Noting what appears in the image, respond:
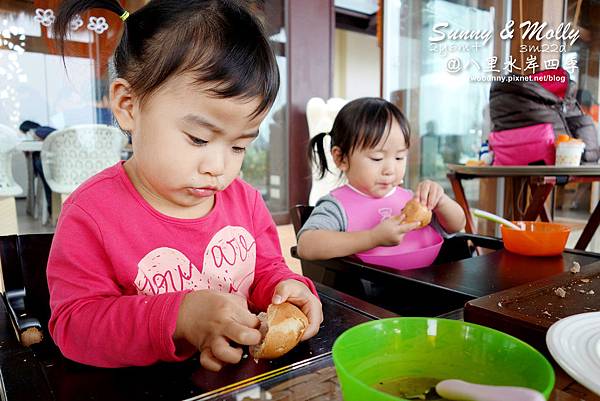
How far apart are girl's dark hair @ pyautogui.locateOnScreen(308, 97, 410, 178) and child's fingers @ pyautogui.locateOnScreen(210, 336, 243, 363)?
3.28 ft

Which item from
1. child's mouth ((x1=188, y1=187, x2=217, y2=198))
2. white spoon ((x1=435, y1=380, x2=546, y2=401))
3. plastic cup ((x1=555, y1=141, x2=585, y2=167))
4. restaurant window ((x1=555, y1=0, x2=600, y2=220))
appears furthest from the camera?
restaurant window ((x1=555, y1=0, x2=600, y2=220))

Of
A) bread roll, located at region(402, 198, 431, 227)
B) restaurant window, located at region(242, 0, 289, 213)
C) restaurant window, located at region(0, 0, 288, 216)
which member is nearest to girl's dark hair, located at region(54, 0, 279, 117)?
bread roll, located at region(402, 198, 431, 227)

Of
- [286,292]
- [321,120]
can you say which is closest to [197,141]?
[286,292]

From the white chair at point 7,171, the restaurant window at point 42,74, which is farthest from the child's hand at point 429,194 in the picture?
the white chair at point 7,171

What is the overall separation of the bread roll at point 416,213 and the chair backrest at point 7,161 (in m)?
3.32

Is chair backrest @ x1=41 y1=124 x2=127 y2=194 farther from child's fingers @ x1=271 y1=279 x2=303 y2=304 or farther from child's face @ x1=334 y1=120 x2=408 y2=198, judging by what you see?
child's fingers @ x1=271 y1=279 x2=303 y2=304

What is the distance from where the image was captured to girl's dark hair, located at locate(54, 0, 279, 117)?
740 mm

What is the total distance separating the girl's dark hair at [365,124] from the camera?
4.80 ft

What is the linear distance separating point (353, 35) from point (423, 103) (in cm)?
485

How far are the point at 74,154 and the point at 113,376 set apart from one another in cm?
358

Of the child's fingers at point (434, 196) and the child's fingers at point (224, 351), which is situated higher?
the child's fingers at point (434, 196)

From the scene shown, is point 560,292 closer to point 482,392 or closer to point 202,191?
point 482,392

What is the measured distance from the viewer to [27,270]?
34.5 inches

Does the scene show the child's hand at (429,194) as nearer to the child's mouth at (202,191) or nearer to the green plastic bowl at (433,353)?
the child's mouth at (202,191)
